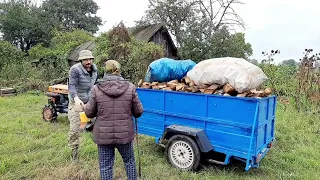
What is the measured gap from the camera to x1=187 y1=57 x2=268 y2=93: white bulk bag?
12.8 feet

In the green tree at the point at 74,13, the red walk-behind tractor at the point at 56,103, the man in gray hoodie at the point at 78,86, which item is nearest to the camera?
the man in gray hoodie at the point at 78,86

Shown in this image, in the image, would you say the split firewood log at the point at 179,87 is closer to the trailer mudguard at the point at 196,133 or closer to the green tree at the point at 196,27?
the trailer mudguard at the point at 196,133

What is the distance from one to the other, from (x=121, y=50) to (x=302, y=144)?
826 centimetres

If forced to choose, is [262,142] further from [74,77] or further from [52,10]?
[52,10]

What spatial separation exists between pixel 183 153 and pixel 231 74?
1.38 metres

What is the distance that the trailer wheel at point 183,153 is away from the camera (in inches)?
159

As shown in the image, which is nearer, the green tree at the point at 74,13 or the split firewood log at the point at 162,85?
the split firewood log at the point at 162,85

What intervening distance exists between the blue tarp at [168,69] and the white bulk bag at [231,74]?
0.45 metres

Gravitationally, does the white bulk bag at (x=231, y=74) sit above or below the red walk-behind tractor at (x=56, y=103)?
above

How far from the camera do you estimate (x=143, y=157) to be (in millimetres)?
4637

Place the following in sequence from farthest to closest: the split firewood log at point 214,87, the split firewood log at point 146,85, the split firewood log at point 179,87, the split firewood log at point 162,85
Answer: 1. the split firewood log at point 146,85
2. the split firewood log at point 162,85
3. the split firewood log at point 179,87
4. the split firewood log at point 214,87

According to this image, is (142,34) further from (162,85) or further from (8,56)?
(162,85)

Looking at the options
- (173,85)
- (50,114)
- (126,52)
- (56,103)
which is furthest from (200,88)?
(126,52)

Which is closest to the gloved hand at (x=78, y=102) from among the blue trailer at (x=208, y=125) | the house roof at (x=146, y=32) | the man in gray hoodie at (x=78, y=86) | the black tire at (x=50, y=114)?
the man in gray hoodie at (x=78, y=86)
